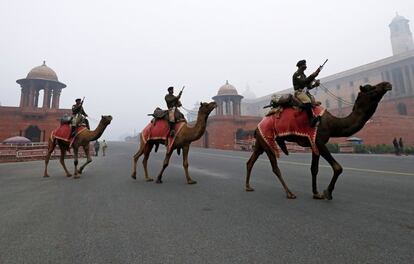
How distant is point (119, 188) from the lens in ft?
21.0

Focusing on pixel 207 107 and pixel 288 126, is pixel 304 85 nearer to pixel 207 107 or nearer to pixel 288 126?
pixel 288 126

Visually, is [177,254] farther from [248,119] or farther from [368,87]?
[248,119]

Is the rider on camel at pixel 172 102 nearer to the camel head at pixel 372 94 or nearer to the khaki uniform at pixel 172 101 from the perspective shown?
the khaki uniform at pixel 172 101

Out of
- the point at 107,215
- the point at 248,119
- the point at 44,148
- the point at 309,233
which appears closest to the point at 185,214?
the point at 107,215

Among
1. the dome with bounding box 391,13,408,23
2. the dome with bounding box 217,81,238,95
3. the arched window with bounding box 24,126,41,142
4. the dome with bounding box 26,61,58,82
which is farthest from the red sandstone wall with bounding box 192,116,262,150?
the dome with bounding box 391,13,408,23

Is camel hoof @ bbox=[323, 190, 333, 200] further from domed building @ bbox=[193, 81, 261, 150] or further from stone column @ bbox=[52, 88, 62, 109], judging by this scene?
stone column @ bbox=[52, 88, 62, 109]

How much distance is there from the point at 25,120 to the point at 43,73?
318 inches

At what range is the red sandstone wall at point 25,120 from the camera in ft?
110

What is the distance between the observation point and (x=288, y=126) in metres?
5.41

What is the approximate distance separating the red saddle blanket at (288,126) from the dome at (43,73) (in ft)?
137

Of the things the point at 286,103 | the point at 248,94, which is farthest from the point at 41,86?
the point at 248,94

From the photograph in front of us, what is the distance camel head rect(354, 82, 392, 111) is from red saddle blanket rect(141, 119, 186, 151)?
483cm

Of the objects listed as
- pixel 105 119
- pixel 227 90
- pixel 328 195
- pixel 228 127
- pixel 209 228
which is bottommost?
pixel 209 228

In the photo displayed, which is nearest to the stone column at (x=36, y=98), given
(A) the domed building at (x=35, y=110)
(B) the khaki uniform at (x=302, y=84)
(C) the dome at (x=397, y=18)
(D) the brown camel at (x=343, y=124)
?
(A) the domed building at (x=35, y=110)
